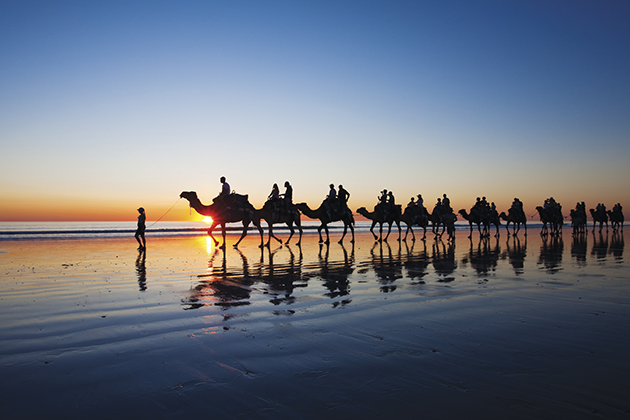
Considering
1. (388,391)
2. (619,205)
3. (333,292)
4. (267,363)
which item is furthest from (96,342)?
(619,205)

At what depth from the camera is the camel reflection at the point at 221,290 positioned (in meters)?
7.00

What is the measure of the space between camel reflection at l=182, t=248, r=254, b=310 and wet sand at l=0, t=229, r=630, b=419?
0.18 feet

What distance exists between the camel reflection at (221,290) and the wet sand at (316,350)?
54 mm

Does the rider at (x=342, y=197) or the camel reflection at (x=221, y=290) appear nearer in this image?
the camel reflection at (x=221, y=290)

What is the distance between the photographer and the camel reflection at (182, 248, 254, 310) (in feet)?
23.0

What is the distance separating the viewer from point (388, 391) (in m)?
3.37

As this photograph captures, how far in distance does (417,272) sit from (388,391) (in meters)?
7.96

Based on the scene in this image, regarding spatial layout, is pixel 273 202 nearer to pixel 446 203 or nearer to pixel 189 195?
pixel 189 195

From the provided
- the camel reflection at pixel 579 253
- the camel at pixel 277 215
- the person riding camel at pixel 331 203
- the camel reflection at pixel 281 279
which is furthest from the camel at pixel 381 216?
the camel reflection at pixel 281 279

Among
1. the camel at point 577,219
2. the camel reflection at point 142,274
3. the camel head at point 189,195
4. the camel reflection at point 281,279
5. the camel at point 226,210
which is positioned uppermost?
the camel head at point 189,195

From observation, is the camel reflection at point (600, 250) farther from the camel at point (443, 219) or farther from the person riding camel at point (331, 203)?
the person riding camel at point (331, 203)

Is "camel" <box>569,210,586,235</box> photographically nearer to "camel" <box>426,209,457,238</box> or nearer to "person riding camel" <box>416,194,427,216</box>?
"camel" <box>426,209,457,238</box>

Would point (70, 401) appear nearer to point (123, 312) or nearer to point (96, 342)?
point (96, 342)

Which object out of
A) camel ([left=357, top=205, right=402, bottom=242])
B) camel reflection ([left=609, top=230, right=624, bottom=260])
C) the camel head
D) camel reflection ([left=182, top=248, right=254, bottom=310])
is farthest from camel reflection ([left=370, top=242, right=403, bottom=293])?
camel ([left=357, top=205, right=402, bottom=242])
